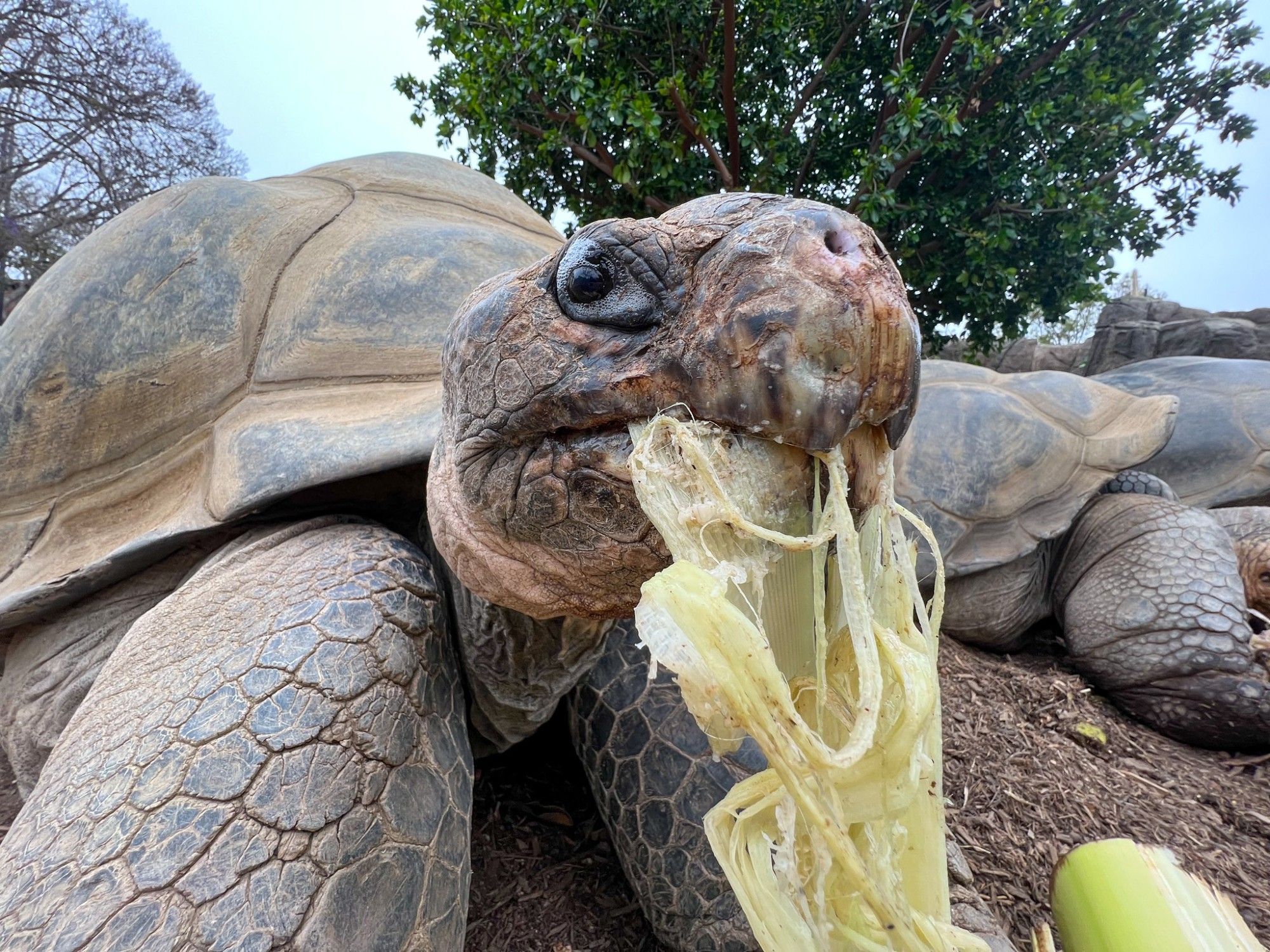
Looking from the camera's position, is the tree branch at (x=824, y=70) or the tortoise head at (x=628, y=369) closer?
the tortoise head at (x=628, y=369)

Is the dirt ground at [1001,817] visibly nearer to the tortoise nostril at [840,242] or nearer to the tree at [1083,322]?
the tortoise nostril at [840,242]

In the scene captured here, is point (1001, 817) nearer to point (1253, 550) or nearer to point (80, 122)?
point (1253, 550)

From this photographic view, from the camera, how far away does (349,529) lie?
132 centimetres

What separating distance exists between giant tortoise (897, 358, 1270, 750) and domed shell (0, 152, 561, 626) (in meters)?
2.16

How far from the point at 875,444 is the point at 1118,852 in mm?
623

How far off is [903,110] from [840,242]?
166 inches

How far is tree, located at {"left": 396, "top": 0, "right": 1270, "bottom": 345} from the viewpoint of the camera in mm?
4363

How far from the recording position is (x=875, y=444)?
81 centimetres

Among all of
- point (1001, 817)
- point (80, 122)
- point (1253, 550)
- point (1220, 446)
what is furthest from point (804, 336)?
point (80, 122)

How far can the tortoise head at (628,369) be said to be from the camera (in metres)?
0.72

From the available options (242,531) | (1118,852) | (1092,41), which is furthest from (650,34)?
(1118,852)

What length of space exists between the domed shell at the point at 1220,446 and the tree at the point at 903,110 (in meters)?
1.14

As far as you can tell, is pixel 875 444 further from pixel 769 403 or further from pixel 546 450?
pixel 546 450

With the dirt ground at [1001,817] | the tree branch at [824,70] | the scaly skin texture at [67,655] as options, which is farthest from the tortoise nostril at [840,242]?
the tree branch at [824,70]
